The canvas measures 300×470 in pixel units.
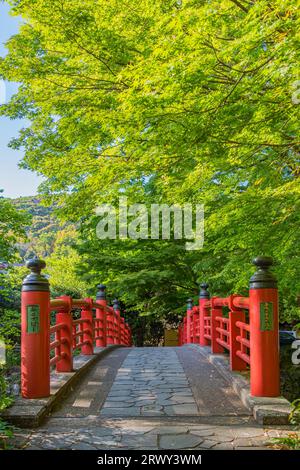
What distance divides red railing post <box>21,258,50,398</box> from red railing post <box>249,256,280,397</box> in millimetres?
2178

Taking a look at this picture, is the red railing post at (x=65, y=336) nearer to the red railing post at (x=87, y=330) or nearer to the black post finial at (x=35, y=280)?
the black post finial at (x=35, y=280)

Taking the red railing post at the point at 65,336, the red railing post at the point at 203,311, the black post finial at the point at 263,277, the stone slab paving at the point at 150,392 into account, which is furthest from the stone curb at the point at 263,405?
the red railing post at the point at 203,311

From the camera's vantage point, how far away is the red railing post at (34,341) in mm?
4754

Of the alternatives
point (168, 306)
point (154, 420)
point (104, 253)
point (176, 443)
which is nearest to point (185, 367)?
point (154, 420)

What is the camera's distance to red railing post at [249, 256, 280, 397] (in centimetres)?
471

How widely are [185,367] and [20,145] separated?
8029 millimetres

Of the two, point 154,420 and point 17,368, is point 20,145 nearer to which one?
point 17,368

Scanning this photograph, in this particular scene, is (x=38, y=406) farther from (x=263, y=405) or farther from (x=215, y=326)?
(x=215, y=326)

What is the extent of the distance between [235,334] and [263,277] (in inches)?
67.8

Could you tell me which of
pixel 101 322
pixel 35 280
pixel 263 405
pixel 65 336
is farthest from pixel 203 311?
pixel 35 280

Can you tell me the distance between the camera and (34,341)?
4.77 meters

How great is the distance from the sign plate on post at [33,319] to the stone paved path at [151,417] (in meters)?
0.87

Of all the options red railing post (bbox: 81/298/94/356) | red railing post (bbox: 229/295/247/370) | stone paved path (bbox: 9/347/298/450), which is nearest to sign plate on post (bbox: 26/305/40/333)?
stone paved path (bbox: 9/347/298/450)

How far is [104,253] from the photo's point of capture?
16.5m
